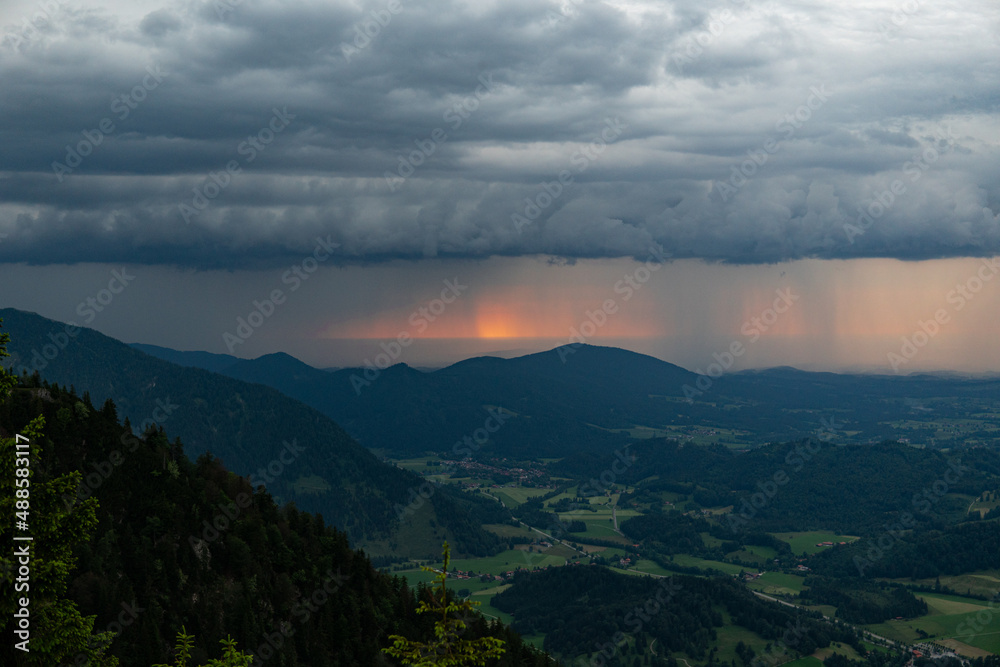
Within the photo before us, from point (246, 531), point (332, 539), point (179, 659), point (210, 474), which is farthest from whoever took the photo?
point (332, 539)

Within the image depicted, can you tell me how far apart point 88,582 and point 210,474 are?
44743mm

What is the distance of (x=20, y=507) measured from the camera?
32.9 meters

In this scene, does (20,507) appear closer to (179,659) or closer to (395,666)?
(179,659)

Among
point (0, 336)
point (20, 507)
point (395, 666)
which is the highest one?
point (0, 336)

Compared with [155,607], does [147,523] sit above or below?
above

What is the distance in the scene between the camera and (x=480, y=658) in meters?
36.3

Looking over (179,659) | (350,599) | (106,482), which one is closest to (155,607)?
(106,482)

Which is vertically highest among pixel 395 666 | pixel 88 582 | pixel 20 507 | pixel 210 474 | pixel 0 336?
pixel 0 336

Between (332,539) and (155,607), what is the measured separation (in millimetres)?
56063

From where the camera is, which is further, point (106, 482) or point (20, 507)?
point (106, 482)

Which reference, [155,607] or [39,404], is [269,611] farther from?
[39,404]

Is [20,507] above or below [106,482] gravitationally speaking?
above

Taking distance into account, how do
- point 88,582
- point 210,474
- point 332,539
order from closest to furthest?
point 88,582, point 210,474, point 332,539

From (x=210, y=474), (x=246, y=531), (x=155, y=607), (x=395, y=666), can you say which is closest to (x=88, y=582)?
(x=155, y=607)
